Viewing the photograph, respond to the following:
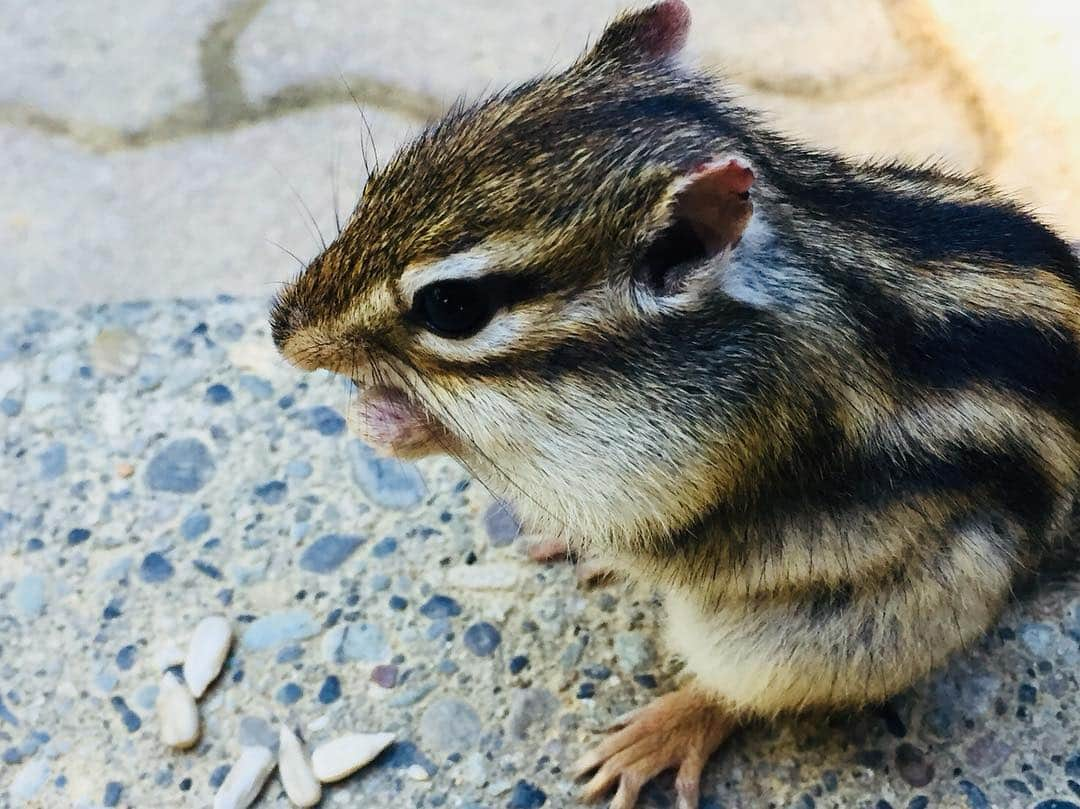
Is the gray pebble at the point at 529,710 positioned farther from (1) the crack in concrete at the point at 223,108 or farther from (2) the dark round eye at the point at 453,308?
(1) the crack in concrete at the point at 223,108

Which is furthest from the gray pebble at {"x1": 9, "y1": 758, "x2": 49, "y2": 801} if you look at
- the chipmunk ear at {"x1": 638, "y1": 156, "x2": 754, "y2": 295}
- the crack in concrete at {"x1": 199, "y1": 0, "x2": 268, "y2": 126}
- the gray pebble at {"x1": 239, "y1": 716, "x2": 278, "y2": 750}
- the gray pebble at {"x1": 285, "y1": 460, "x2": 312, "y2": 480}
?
the crack in concrete at {"x1": 199, "y1": 0, "x2": 268, "y2": 126}

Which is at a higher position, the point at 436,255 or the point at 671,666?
the point at 436,255

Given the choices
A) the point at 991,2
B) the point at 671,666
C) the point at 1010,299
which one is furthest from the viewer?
the point at 991,2

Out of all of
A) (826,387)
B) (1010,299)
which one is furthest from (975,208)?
(826,387)

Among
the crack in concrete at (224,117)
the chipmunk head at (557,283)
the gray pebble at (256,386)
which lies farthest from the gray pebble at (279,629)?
the crack in concrete at (224,117)

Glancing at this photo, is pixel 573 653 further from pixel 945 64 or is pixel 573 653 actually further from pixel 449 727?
pixel 945 64

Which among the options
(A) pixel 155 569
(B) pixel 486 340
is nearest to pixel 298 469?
(A) pixel 155 569

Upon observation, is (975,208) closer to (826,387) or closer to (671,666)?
(826,387)
